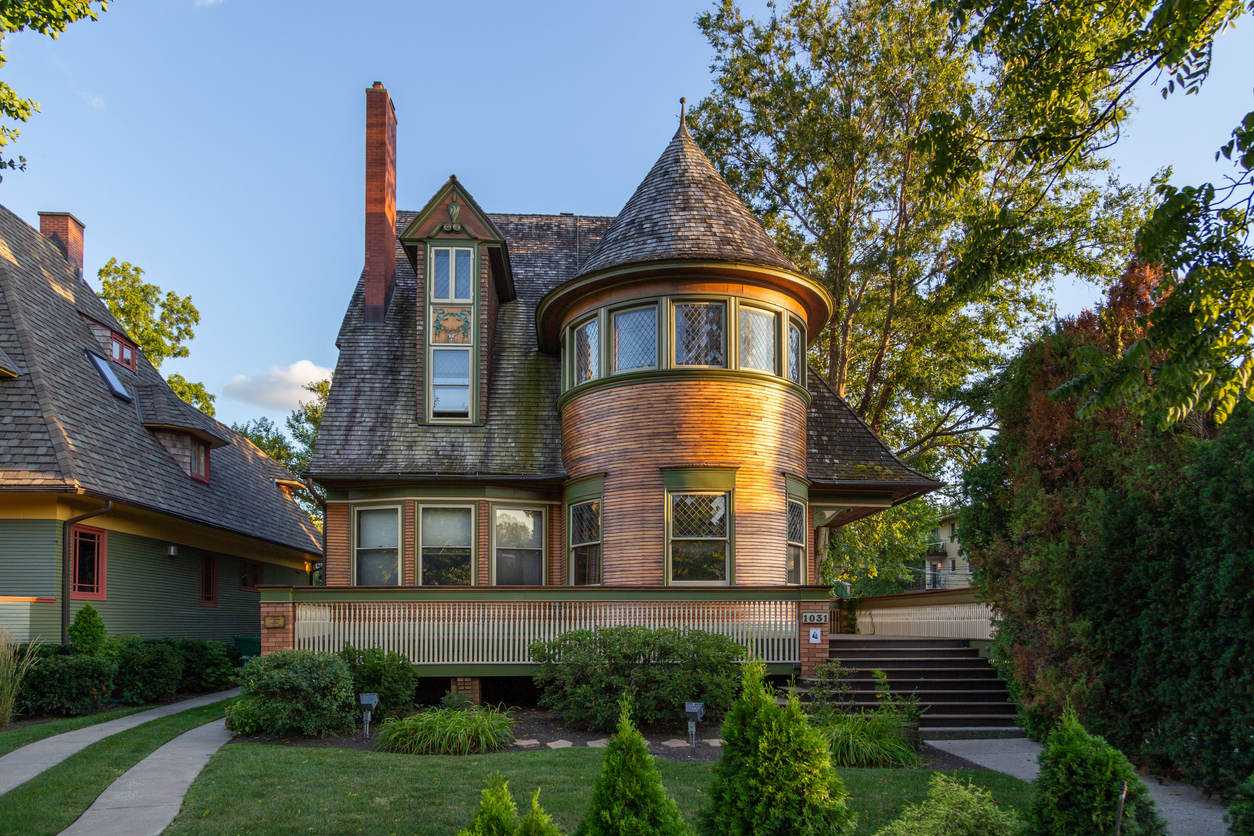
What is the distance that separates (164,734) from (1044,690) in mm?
10846

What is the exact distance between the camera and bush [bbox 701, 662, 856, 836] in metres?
4.94

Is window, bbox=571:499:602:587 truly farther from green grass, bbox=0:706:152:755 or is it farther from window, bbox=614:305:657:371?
green grass, bbox=0:706:152:755

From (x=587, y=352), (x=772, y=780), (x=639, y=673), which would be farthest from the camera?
(x=587, y=352)

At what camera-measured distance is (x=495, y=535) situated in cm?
1653

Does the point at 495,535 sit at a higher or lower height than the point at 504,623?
higher

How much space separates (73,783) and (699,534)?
29.5ft

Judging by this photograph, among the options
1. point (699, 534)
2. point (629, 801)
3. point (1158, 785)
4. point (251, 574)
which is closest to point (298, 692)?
point (699, 534)

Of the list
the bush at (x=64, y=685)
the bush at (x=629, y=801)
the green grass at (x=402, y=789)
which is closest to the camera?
the bush at (x=629, y=801)

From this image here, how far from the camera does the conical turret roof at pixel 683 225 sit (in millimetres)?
14906

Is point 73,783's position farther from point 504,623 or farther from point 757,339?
point 757,339

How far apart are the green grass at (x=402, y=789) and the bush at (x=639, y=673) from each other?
1.35 meters

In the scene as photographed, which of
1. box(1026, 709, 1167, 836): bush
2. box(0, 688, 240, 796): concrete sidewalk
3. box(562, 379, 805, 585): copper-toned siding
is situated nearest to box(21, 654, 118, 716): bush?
box(0, 688, 240, 796): concrete sidewalk

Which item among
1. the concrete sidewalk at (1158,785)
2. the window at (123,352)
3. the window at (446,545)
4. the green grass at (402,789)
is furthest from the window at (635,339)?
the window at (123,352)

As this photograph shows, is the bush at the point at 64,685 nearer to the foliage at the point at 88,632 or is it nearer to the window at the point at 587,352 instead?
the foliage at the point at 88,632
